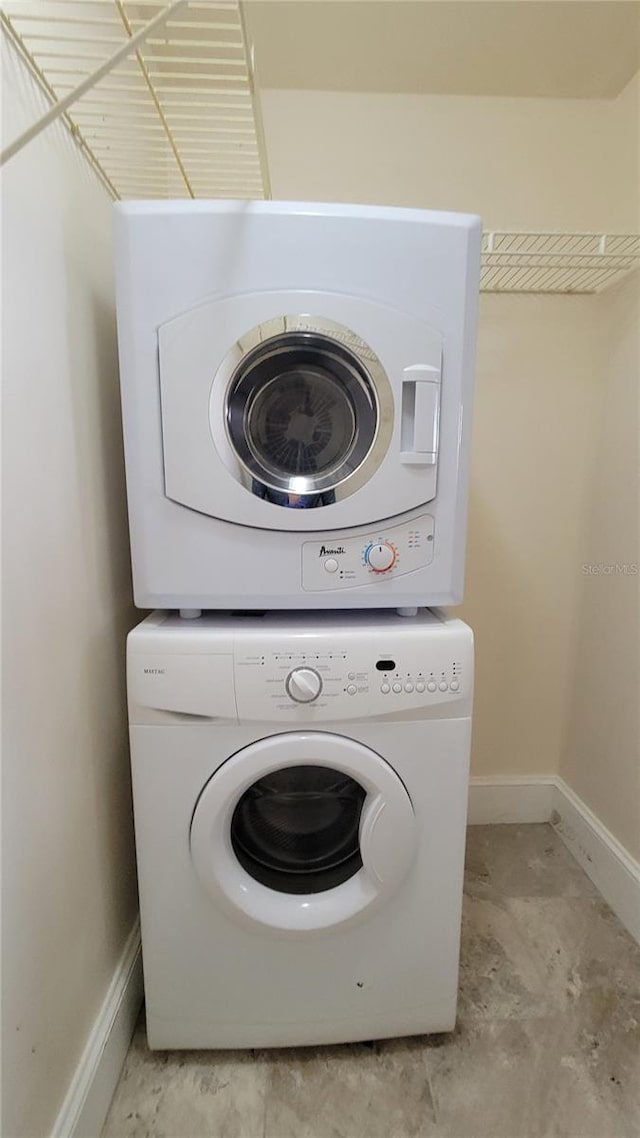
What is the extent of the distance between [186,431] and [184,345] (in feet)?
0.46

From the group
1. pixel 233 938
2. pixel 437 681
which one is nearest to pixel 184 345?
pixel 437 681

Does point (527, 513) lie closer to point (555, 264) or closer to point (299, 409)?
point (555, 264)

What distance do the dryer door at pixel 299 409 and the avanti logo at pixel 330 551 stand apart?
1.6 inches

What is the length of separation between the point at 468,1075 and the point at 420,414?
4.12ft

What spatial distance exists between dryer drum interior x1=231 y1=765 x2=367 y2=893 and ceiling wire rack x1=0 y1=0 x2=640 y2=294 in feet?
3.53

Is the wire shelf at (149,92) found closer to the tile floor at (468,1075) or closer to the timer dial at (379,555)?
the timer dial at (379,555)

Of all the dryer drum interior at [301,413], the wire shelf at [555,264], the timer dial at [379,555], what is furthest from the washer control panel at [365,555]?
the wire shelf at [555,264]

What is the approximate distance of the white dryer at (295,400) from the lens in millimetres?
930

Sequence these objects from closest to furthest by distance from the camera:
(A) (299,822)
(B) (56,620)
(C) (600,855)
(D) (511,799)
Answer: (B) (56,620), (A) (299,822), (C) (600,855), (D) (511,799)

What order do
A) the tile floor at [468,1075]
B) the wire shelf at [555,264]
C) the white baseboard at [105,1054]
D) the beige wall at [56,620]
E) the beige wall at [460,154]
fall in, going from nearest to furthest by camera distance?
the beige wall at [56,620], the white baseboard at [105,1054], the tile floor at [468,1075], the wire shelf at [555,264], the beige wall at [460,154]

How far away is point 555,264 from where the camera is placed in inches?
57.1

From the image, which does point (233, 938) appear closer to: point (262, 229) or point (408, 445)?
point (408, 445)

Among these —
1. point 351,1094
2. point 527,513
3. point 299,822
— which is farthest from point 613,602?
point 351,1094

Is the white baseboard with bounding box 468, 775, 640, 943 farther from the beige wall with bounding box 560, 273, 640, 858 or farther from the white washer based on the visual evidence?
the white washer
